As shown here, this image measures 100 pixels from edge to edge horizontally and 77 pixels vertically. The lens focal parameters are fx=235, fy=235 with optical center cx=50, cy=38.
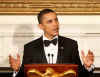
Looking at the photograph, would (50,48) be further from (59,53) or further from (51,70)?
(51,70)

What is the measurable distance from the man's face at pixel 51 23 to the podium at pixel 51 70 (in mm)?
654

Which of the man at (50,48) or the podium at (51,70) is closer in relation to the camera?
the podium at (51,70)

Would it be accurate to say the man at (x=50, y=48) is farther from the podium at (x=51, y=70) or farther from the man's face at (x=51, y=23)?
the podium at (x=51, y=70)

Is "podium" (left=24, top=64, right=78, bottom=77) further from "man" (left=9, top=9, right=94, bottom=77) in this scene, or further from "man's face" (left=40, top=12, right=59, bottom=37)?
"man's face" (left=40, top=12, right=59, bottom=37)

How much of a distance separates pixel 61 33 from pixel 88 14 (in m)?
0.43

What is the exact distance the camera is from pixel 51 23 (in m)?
2.42

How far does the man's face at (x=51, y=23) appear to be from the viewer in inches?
94.3

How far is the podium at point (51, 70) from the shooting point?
1770 millimetres

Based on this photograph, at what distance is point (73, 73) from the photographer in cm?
177

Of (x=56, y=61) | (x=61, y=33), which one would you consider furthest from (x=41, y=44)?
(x=61, y=33)

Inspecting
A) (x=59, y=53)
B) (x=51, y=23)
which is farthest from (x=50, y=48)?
(x=51, y=23)

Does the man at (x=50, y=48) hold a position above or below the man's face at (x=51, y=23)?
below

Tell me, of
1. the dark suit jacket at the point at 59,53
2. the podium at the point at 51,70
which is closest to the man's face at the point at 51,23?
the dark suit jacket at the point at 59,53

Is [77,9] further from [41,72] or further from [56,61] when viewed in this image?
[41,72]
